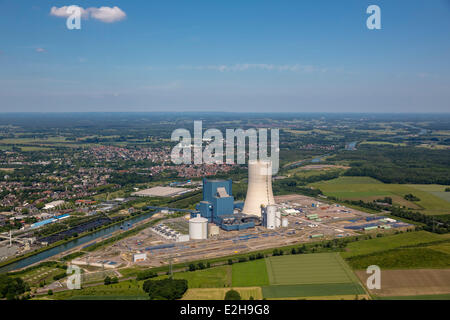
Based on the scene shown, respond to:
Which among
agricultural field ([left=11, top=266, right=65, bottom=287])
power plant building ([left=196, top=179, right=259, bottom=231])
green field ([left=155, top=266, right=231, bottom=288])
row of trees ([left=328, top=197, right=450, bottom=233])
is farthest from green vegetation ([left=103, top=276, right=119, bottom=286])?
row of trees ([left=328, top=197, right=450, bottom=233])

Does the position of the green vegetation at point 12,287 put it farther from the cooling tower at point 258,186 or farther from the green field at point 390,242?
the green field at point 390,242

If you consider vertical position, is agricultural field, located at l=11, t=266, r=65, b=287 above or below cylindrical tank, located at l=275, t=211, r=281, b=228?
below

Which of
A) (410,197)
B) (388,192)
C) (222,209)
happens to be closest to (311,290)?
(222,209)

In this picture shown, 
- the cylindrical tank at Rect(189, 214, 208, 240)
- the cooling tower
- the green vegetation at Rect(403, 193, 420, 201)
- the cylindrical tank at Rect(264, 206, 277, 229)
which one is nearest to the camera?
the cylindrical tank at Rect(189, 214, 208, 240)

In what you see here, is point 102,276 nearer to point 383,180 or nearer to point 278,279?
point 278,279

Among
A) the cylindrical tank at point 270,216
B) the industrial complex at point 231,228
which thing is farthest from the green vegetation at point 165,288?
the cylindrical tank at point 270,216

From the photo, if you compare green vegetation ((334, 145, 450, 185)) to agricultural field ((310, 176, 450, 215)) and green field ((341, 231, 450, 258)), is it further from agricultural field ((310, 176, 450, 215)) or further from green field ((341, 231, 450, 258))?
green field ((341, 231, 450, 258))

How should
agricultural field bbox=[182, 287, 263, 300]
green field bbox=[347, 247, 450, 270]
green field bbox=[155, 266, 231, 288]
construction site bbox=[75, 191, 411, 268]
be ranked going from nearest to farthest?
agricultural field bbox=[182, 287, 263, 300] < green field bbox=[155, 266, 231, 288] < green field bbox=[347, 247, 450, 270] < construction site bbox=[75, 191, 411, 268]
